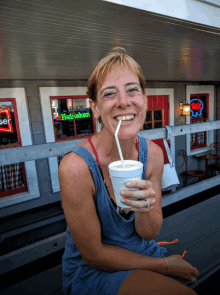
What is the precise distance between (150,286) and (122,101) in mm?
1006

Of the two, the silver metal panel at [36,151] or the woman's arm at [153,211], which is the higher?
the silver metal panel at [36,151]

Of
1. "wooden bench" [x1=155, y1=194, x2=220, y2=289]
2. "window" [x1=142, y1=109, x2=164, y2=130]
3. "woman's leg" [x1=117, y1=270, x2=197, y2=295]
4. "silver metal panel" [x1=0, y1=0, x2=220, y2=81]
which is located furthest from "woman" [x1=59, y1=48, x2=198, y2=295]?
"window" [x1=142, y1=109, x2=164, y2=130]

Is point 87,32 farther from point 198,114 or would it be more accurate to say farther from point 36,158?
point 198,114

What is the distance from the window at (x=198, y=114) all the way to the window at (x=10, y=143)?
645 cm

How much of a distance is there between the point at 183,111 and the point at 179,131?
17.3 feet

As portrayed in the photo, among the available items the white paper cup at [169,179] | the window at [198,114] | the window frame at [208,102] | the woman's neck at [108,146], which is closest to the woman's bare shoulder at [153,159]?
the woman's neck at [108,146]

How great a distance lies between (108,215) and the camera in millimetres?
1112

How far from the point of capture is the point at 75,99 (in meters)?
5.43

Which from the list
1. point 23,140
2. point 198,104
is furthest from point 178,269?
point 198,104

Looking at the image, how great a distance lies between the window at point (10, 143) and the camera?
4.67 metres

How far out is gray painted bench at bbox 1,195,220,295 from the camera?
1.69 metres

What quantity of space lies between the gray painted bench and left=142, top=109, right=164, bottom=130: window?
4118 millimetres

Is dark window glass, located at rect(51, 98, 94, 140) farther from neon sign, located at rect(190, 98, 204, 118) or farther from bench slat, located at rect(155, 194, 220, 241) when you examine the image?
neon sign, located at rect(190, 98, 204, 118)

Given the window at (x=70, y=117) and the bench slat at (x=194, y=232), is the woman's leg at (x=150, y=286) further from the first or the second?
the window at (x=70, y=117)
